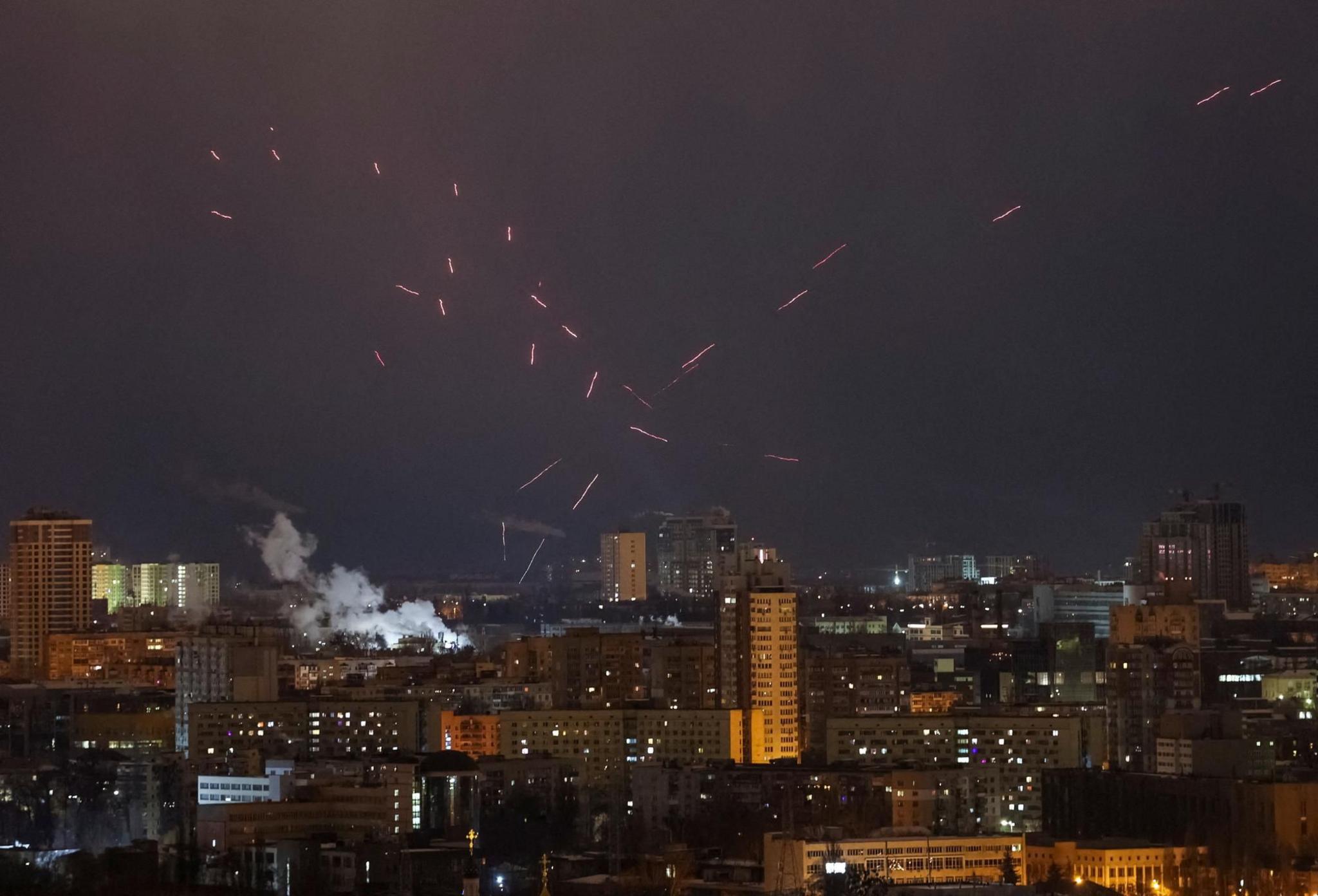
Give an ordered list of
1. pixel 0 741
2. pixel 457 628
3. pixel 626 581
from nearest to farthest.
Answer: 1. pixel 0 741
2. pixel 457 628
3. pixel 626 581

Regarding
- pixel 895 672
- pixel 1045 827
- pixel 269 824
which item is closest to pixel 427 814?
pixel 269 824

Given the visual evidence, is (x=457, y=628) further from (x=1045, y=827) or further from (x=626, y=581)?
(x=1045, y=827)

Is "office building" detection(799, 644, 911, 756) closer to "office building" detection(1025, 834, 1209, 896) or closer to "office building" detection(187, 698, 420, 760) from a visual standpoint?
"office building" detection(187, 698, 420, 760)

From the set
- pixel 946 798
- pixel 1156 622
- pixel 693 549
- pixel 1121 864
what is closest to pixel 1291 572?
pixel 693 549

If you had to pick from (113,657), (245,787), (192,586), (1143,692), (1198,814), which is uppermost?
(192,586)

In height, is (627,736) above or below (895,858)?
above

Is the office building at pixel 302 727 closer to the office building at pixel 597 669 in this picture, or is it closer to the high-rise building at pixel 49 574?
the office building at pixel 597 669

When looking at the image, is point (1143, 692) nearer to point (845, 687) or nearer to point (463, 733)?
point (845, 687)
